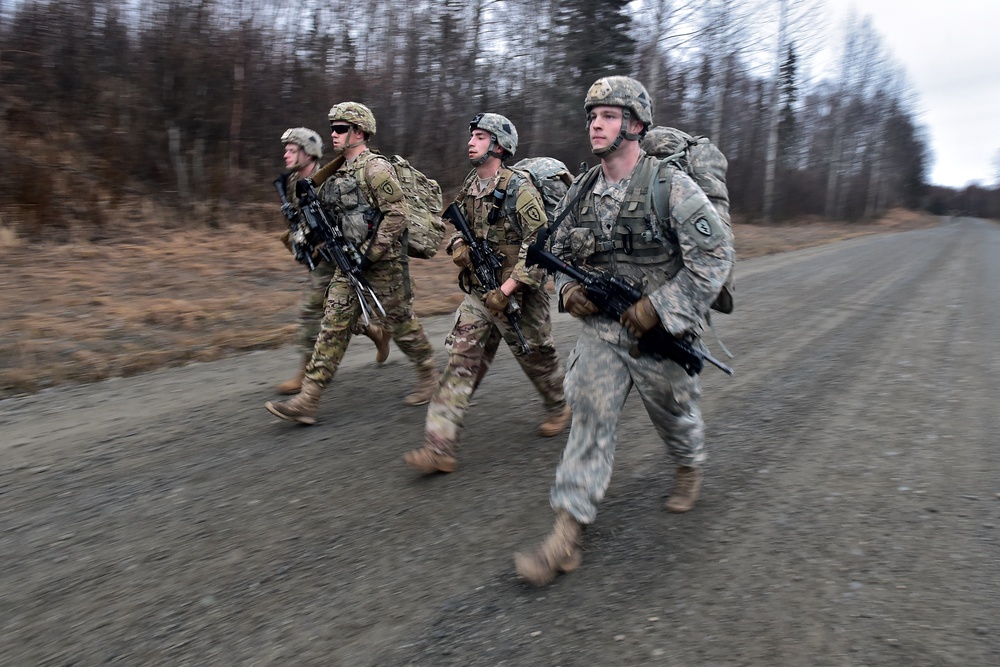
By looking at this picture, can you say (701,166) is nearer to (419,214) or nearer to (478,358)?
(478,358)

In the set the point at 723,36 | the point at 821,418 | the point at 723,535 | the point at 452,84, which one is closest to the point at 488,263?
the point at 723,535

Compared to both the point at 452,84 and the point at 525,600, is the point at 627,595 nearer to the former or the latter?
the point at 525,600

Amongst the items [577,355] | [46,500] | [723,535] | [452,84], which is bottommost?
[46,500]

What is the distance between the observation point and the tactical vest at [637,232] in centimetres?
325

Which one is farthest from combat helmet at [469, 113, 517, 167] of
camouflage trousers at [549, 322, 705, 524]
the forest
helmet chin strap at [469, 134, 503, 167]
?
the forest

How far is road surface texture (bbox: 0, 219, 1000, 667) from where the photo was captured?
2.79 metres

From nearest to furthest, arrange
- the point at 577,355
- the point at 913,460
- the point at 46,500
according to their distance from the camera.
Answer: the point at 577,355 → the point at 46,500 → the point at 913,460

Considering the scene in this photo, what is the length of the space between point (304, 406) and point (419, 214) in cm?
168

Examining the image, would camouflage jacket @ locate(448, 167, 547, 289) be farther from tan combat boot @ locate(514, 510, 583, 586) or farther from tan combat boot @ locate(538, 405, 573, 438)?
tan combat boot @ locate(514, 510, 583, 586)

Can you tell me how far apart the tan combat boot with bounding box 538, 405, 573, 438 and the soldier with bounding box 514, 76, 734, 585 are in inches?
62.2

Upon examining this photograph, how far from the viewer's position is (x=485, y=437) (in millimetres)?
5094

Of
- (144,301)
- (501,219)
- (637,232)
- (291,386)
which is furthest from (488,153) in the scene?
(144,301)

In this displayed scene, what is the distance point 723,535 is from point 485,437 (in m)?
1.94

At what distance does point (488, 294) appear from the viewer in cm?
442
